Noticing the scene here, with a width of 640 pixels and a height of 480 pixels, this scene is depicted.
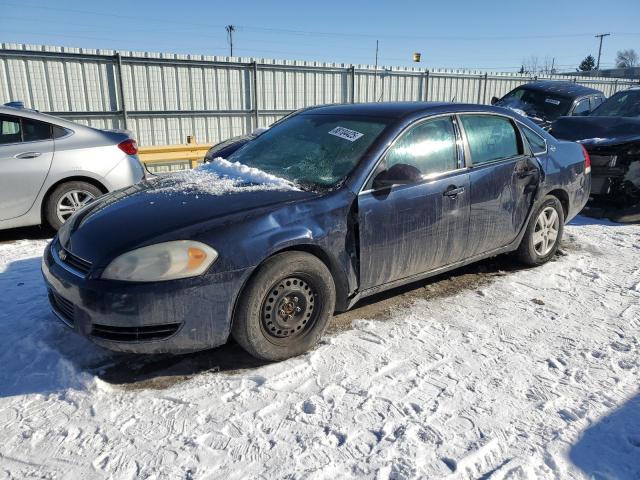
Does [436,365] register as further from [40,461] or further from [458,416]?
[40,461]

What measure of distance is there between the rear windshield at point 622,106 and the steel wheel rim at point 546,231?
417 centimetres

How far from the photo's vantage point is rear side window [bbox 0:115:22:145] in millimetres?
5426

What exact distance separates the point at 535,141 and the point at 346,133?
2.08 meters

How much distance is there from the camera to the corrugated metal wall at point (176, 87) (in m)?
9.98

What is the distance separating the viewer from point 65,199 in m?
5.77

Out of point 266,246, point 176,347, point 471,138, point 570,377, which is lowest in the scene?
point 570,377

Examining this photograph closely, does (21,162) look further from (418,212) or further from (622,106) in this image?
(622,106)

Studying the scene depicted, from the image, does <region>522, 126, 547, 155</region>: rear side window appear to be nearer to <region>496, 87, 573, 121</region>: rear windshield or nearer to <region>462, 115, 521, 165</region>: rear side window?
<region>462, 115, 521, 165</region>: rear side window

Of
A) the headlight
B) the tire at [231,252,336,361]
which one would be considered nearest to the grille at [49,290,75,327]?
the headlight

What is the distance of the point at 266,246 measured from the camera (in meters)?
2.91

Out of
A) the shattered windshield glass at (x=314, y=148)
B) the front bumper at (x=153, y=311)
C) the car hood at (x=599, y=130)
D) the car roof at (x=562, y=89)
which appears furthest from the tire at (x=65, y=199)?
the car roof at (x=562, y=89)

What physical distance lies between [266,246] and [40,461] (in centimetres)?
150

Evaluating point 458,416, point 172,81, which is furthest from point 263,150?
point 172,81

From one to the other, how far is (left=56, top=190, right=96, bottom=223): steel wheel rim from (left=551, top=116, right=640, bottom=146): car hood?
21.2ft
